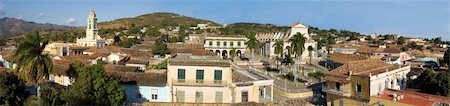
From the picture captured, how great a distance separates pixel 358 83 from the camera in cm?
3012

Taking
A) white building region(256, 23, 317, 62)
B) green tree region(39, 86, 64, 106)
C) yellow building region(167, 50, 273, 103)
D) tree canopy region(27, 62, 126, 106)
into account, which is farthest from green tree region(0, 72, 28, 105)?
white building region(256, 23, 317, 62)

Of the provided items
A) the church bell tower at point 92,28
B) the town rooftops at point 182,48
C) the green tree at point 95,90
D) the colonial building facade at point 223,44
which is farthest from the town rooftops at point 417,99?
the church bell tower at point 92,28

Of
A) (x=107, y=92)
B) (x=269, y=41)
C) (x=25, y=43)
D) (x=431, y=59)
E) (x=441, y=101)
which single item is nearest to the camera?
(x=25, y=43)

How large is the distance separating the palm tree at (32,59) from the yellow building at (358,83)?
61.9 ft

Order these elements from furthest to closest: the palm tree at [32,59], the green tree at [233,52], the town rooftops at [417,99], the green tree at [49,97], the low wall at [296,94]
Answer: the green tree at [233,52] → the low wall at [296,94] → the town rooftops at [417,99] → the palm tree at [32,59] → the green tree at [49,97]

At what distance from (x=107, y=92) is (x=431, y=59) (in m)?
57.5

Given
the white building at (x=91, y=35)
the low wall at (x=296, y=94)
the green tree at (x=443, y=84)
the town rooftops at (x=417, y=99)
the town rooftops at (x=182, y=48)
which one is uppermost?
the white building at (x=91, y=35)

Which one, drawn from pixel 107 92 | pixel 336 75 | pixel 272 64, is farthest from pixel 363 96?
pixel 272 64

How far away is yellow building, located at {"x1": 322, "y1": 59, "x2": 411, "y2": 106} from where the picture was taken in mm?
29594

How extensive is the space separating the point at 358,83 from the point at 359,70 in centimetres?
253

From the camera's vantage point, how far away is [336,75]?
104 ft

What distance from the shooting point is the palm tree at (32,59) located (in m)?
23.6

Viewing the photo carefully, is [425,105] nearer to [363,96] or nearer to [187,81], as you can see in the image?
[363,96]

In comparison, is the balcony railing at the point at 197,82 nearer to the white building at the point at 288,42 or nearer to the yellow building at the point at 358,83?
the yellow building at the point at 358,83
